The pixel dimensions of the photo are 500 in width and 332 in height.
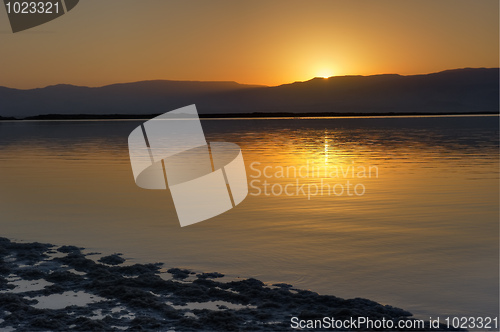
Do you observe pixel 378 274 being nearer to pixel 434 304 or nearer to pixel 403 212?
pixel 434 304

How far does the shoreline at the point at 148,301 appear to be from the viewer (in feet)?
19.0

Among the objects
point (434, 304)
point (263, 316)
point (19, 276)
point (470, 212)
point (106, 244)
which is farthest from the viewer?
point (470, 212)

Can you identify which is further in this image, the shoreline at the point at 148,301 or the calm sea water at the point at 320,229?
the calm sea water at the point at 320,229

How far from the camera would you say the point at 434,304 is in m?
6.52

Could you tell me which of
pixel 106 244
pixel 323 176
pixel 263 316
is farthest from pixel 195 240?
pixel 323 176

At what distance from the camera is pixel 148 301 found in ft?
20.8

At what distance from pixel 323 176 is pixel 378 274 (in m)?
10.7

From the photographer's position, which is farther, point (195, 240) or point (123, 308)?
point (195, 240)

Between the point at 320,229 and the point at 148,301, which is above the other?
the point at 148,301

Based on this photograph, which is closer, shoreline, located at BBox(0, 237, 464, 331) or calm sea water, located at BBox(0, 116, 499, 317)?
shoreline, located at BBox(0, 237, 464, 331)

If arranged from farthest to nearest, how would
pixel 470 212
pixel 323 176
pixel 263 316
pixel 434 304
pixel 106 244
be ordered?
pixel 323 176 < pixel 470 212 < pixel 106 244 < pixel 434 304 < pixel 263 316

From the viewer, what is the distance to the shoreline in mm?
5777

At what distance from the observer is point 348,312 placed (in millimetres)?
6070

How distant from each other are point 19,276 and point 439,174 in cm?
1425
